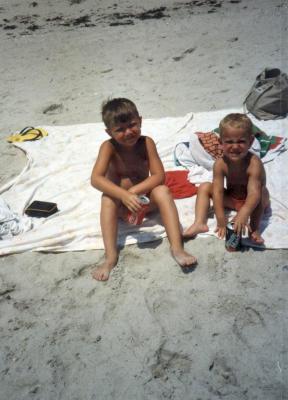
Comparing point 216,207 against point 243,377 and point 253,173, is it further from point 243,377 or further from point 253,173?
point 243,377

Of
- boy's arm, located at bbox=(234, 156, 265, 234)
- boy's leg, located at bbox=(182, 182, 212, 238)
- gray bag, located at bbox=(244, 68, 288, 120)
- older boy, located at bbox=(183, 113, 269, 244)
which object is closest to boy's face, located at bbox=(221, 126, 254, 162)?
older boy, located at bbox=(183, 113, 269, 244)

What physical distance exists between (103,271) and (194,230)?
0.87 m

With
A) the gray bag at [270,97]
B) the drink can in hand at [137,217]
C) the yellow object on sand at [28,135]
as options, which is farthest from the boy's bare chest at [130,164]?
the gray bag at [270,97]

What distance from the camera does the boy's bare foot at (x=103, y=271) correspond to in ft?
9.51

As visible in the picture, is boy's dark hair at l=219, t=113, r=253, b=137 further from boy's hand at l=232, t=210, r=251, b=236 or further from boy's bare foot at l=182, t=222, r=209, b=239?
boy's bare foot at l=182, t=222, r=209, b=239

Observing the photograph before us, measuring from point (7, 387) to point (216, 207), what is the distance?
2.02 m

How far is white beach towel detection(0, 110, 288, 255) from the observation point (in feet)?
10.8

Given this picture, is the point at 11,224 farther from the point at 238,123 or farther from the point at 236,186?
the point at 238,123

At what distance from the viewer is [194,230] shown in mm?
3229

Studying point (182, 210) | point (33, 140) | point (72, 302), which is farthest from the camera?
point (33, 140)

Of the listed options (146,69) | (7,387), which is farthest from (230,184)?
(146,69)

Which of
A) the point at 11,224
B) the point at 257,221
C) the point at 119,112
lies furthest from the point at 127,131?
the point at 11,224

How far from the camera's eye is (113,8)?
36.1 feet

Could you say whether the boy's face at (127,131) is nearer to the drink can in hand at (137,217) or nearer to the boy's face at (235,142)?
the drink can in hand at (137,217)
